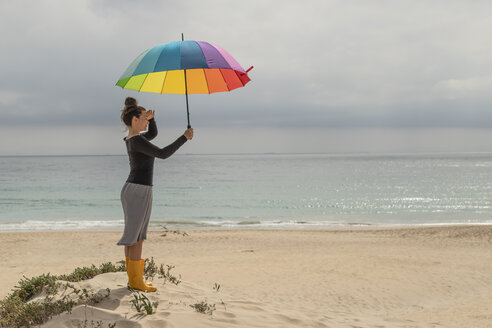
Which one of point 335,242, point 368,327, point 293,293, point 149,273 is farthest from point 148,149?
point 335,242

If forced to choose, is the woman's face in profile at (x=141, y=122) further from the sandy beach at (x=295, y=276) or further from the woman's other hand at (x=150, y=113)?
the sandy beach at (x=295, y=276)

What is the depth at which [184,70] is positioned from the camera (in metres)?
5.41

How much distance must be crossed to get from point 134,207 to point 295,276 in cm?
640

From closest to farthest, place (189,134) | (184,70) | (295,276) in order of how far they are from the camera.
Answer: (189,134) → (184,70) → (295,276)

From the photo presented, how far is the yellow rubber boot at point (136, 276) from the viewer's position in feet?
17.7

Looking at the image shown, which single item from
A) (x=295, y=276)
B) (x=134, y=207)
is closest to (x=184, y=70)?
(x=134, y=207)

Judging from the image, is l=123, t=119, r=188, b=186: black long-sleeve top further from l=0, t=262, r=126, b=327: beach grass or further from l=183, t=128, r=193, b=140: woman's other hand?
l=0, t=262, r=126, b=327: beach grass

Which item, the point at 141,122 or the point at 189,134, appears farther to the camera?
the point at 141,122

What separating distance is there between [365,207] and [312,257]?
23176 mm

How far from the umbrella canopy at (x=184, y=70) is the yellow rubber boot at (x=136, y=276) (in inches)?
93.7

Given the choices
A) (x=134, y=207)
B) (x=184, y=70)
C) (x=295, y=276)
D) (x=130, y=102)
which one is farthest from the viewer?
(x=295, y=276)

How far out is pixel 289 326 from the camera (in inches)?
201

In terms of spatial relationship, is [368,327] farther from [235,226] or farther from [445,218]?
[445,218]

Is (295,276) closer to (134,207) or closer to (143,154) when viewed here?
(134,207)
